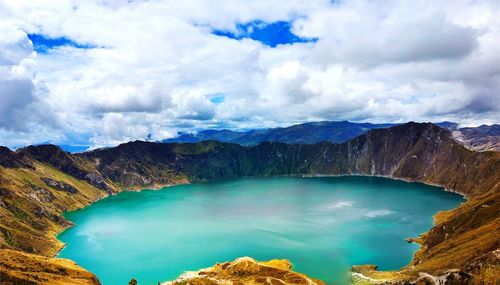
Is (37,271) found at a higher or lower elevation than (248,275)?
higher

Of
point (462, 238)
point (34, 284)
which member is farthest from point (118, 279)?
point (462, 238)

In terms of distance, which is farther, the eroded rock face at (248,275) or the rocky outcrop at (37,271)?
the eroded rock face at (248,275)

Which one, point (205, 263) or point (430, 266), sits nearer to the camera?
point (430, 266)

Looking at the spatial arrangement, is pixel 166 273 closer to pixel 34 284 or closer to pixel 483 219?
pixel 34 284

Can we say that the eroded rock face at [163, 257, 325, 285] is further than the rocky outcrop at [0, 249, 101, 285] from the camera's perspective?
Yes
